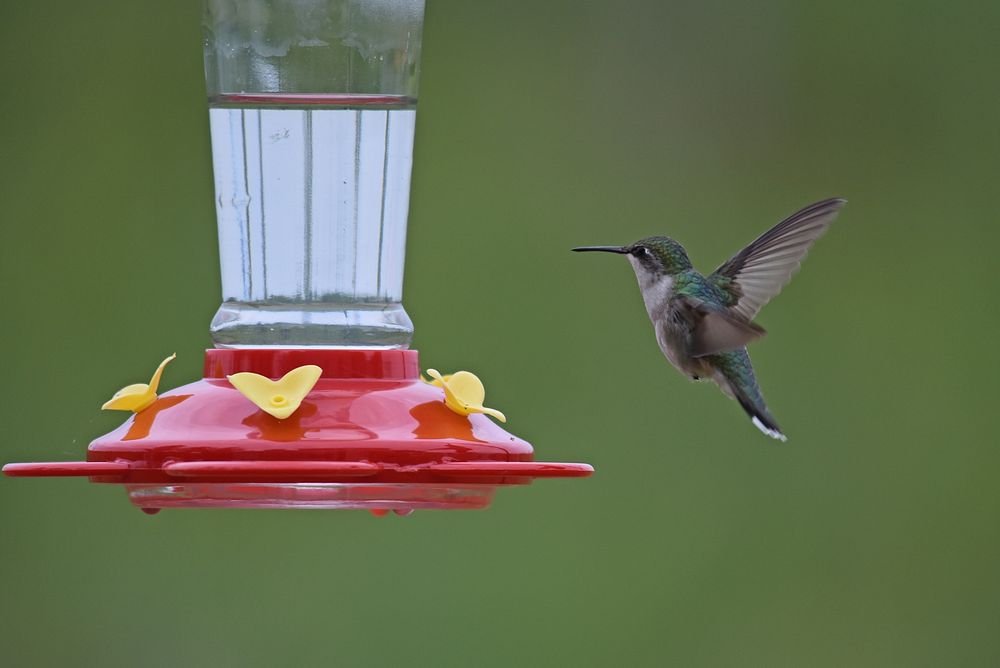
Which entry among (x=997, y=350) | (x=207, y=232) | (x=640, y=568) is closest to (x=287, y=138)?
(x=207, y=232)

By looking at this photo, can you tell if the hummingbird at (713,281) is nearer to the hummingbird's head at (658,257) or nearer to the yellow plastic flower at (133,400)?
the hummingbird's head at (658,257)

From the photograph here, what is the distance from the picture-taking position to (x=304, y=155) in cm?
284

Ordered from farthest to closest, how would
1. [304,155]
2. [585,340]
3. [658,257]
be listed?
[585,340], [658,257], [304,155]

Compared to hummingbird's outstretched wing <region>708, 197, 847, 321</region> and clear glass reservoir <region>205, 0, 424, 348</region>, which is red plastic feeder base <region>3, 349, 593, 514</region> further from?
hummingbird's outstretched wing <region>708, 197, 847, 321</region>

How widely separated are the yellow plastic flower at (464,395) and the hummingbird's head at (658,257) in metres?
1.14

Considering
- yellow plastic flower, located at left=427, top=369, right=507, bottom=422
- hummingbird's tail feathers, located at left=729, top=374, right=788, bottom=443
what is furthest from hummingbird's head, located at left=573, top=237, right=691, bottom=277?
yellow plastic flower, located at left=427, top=369, right=507, bottom=422

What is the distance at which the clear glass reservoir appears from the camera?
2.77 m

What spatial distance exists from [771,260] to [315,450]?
1.78 metres

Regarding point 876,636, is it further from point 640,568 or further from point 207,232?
point 207,232

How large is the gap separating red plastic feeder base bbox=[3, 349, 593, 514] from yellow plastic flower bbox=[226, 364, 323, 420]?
0.12ft

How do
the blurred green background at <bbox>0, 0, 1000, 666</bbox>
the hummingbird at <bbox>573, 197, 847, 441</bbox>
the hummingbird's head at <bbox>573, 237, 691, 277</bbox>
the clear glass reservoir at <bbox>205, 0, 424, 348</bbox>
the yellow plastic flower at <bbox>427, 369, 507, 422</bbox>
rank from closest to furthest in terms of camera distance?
the yellow plastic flower at <bbox>427, 369, 507, 422</bbox>, the clear glass reservoir at <bbox>205, 0, 424, 348</bbox>, the hummingbird at <bbox>573, 197, 847, 441</bbox>, the hummingbird's head at <bbox>573, 237, 691, 277</bbox>, the blurred green background at <bbox>0, 0, 1000, 666</bbox>

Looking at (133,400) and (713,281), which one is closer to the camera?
(133,400)

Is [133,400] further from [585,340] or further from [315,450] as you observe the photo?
[585,340]

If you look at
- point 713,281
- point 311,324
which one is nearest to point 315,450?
point 311,324
